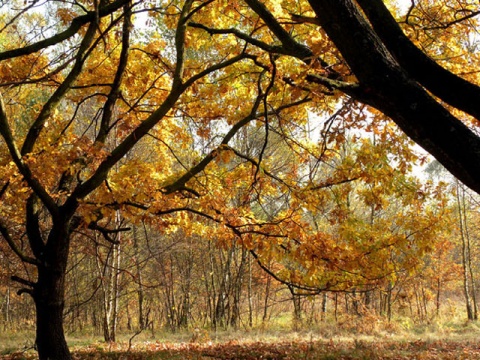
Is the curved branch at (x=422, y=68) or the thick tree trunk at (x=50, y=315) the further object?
the thick tree trunk at (x=50, y=315)

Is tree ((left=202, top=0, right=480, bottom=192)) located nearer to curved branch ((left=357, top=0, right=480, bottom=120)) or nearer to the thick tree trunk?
curved branch ((left=357, top=0, right=480, bottom=120))

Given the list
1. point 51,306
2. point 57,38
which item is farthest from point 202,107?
point 51,306

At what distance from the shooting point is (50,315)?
204 inches

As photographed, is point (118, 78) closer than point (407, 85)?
No

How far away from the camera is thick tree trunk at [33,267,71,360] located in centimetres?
513

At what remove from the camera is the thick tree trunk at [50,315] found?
513 cm

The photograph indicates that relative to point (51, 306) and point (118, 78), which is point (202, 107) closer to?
point (118, 78)

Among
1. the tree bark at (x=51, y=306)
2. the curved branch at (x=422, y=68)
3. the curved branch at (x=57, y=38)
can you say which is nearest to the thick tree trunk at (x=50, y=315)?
the tree bark at (x=51, y=306)

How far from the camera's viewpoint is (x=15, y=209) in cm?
848

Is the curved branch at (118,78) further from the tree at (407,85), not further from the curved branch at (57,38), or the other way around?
the tree at (407,85)

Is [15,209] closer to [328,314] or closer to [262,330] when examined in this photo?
→ [262,330]

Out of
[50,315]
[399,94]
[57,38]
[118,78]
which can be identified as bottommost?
[50,315]

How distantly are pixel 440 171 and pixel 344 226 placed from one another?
737 inches

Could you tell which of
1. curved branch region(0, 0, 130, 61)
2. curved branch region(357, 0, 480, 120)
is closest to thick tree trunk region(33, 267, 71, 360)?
curved branch region(0, 0, 130, 61)
